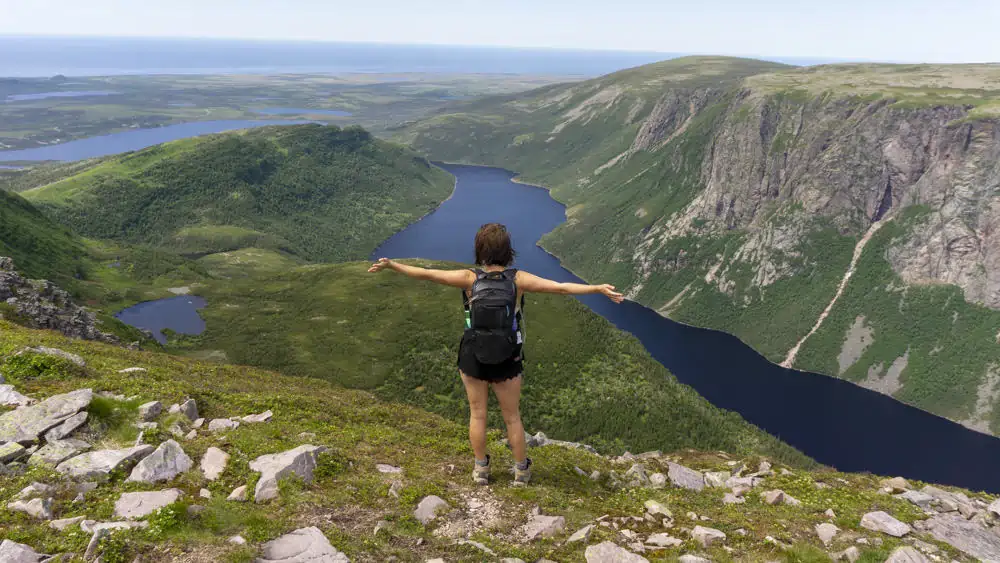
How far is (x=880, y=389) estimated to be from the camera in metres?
178

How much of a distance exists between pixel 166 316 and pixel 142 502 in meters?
151

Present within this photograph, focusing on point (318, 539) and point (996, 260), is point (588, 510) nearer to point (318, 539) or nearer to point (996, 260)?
point (318, 539)

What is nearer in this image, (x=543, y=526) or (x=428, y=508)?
(x=543, y=526)

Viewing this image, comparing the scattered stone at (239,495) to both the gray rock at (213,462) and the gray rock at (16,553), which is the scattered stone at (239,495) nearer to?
the gray rock at (213,462)

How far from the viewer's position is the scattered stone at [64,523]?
967 centimetres

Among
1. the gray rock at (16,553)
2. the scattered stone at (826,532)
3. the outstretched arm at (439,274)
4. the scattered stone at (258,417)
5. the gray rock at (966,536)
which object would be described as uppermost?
the outstretched arm at (439,274)

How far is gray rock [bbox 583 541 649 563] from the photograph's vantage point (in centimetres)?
1121

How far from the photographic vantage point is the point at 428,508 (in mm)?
12711

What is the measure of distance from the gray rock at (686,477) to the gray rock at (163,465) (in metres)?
16.4

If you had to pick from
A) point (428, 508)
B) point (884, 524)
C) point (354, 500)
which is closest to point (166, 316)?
point (354, 500)

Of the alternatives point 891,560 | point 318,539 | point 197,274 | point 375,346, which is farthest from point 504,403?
point 197,274

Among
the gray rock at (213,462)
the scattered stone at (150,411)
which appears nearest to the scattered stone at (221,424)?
the scattered stone at (150,411)

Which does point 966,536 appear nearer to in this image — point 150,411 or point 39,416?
point 150,411

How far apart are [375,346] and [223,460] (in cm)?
11181
